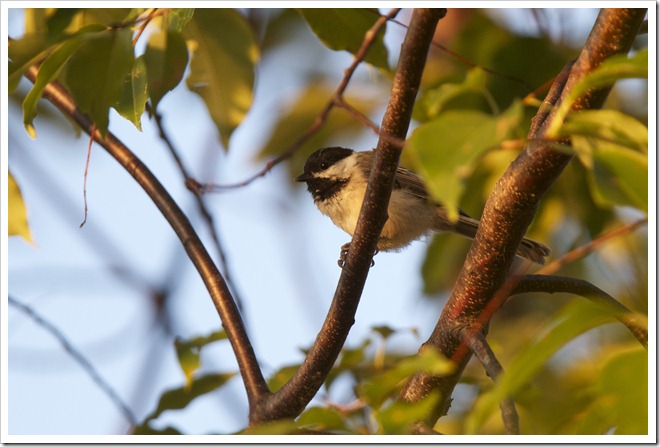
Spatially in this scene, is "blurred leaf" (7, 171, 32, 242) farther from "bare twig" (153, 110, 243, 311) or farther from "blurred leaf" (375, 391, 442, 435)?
"blurred leaf" (375, 391, 442, 435)

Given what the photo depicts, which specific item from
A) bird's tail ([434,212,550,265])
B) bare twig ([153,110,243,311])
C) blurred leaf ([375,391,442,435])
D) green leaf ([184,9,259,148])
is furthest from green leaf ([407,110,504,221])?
bird's tail ([434,212,550,265])

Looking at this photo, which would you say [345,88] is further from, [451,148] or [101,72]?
[451,148]

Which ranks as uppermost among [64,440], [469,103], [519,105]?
[469,103]

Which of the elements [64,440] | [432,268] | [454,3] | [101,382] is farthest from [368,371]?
[454,3]

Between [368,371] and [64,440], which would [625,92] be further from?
[64,440]

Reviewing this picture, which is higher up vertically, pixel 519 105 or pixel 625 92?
pixel 625 92

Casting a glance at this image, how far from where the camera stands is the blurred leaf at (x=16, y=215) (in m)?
2.15

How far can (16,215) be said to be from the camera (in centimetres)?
216

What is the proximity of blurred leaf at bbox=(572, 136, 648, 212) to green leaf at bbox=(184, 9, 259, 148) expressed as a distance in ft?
4.93

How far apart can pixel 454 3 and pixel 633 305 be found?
1.74 m

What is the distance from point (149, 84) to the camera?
2.18 meters

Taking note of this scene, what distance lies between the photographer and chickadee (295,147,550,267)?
3803mm

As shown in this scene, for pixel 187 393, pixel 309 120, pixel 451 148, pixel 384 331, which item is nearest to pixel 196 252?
pixel 187 393

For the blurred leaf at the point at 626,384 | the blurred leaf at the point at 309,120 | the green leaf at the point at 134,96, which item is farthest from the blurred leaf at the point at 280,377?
the blurred leaf at the point at 309,120
